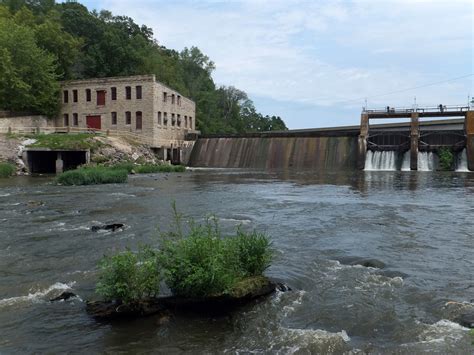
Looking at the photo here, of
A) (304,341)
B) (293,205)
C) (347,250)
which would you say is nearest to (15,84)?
(293,205)

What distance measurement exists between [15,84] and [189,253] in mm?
50355

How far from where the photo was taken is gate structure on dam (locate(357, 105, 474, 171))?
151ft

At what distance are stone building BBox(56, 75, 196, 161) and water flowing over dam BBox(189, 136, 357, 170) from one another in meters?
4.29

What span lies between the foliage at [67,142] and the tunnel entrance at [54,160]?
857 millimetres

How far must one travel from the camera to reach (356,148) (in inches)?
1965

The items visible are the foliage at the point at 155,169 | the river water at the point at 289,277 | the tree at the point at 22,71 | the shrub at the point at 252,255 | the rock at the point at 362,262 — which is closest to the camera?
the river water at the point at 289,277

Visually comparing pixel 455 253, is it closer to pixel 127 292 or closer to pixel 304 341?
pixel 304 341

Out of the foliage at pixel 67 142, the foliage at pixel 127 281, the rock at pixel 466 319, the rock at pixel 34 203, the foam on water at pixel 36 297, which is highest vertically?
the foliage at pixel 67 142

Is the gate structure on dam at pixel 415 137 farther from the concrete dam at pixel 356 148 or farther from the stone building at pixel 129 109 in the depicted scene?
the stone building at pixel 129 109

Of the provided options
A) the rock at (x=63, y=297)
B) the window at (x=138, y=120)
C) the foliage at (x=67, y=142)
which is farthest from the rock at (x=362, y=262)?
the window at (x=138, y=120)

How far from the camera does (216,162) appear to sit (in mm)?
56812

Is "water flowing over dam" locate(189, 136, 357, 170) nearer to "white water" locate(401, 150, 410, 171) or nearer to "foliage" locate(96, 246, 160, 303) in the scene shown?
"white water" locate(401, 150, 410, 171)

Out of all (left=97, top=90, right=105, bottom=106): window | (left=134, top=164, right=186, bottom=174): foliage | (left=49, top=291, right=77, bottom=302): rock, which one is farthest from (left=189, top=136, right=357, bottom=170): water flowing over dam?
(left=49, top=291, right=77, bottom=302): rock

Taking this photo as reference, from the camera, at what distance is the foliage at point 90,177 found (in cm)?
3143
